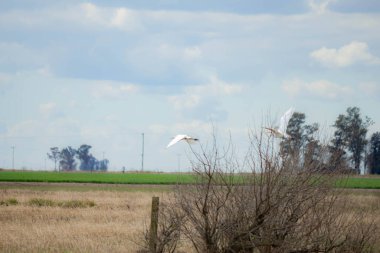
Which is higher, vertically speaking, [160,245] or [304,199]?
[304,199]

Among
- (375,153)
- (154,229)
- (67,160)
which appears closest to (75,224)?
(154,229)

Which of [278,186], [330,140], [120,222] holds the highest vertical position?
[330,140]

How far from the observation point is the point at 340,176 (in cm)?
1459

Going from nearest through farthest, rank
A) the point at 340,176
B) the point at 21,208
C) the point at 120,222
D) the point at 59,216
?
1. the point at 340,176
2. the point at 120,222
3. the point at 59,216
4. the point at 21,208

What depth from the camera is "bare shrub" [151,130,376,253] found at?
13.8m

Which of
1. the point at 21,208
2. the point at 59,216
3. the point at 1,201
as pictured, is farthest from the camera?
the point at 1,201

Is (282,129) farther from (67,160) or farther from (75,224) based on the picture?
(67,160)

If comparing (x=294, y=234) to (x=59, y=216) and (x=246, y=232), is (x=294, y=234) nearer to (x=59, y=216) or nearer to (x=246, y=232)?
(x=246, y=232)

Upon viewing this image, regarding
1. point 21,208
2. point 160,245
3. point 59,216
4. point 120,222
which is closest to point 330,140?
point 160,245

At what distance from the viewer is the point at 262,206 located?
45.1 ft

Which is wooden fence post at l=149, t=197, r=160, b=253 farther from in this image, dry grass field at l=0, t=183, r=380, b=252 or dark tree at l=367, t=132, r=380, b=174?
dark tree at l=367, t=132, r=380, b=174

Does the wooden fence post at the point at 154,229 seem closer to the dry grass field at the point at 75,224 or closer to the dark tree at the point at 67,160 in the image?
the dry grass field at the point at 75,224

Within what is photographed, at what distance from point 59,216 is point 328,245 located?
1326 centimetres

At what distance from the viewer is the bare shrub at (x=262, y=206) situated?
13766 millimetres
